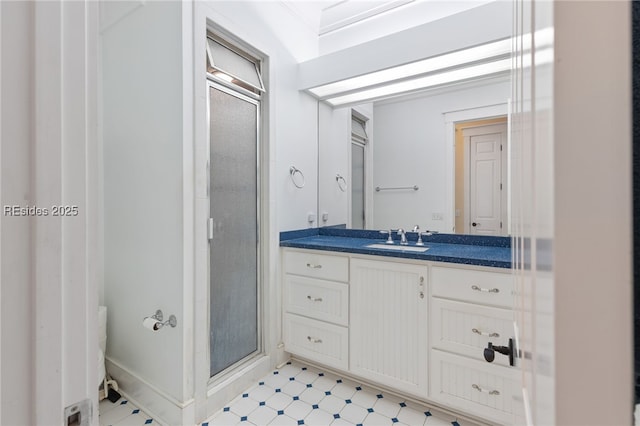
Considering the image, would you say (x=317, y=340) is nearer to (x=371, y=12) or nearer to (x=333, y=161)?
(x=333, y=161)

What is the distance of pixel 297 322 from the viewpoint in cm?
215

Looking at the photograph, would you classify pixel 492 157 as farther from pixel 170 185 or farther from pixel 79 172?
pixel 79 172

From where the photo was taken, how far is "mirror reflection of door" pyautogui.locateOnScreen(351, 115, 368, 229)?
8.19 ft

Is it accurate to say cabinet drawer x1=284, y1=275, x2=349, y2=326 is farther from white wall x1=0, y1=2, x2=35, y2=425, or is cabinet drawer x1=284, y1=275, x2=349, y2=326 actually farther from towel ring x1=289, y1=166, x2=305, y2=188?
white wall x1=0, y1=2, x2=35, y2=425

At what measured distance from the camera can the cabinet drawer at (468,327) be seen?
1.45 metres

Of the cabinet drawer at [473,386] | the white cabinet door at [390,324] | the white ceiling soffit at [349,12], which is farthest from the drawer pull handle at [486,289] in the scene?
the white ceiling soffit at [349,12]

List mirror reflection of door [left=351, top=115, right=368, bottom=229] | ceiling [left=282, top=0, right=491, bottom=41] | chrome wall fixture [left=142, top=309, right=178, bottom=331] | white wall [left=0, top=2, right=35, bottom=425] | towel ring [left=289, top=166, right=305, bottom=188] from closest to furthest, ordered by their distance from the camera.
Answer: white wall [left=0, top=2, right=35, bottom=425]
chrome wall fixture [left=142, top=309, right=178, bottom=331]
ceiling [left=282, top=0, right=491, bottom=41]
towel ring [left=289, top=166, right=305, bottom=188]
mirror reflection of door [left=351, top=115, right=368, bottom=229]

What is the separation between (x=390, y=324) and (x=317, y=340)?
559mm

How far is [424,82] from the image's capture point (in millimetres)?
2141

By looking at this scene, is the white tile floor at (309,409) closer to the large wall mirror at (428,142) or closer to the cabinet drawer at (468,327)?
the cabinet drawer at (468,327)

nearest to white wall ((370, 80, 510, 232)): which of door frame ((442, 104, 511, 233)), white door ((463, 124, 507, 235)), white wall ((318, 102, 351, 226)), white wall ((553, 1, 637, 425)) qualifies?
door frame ((442, 104, 511, 233))

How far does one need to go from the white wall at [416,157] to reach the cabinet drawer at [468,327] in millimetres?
716

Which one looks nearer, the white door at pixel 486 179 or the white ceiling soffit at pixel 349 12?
the white door at pixel 486 179

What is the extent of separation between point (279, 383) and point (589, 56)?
7.31 feet
